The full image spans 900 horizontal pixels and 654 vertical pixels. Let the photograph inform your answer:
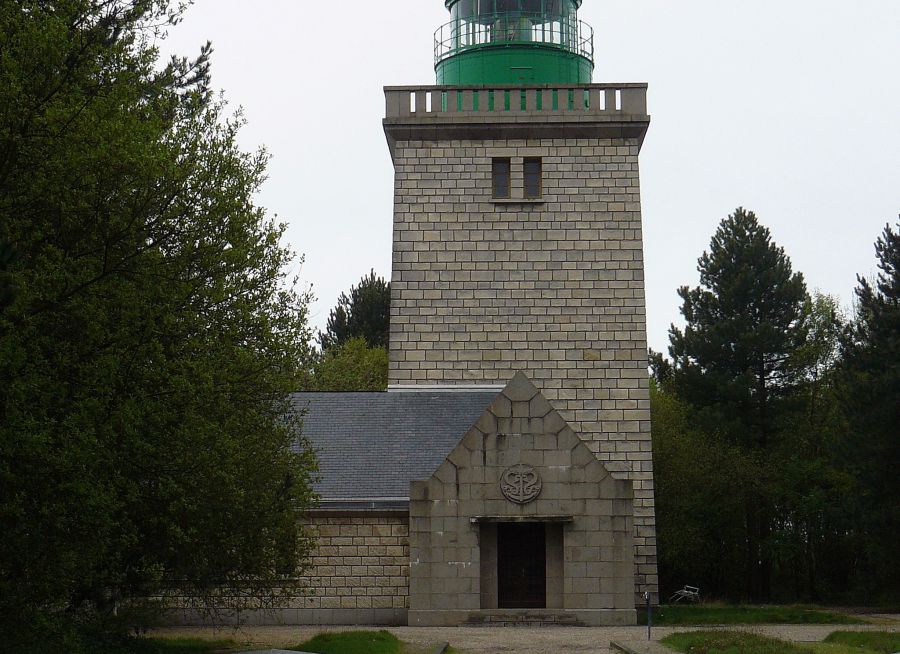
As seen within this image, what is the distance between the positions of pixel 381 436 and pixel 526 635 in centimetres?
625

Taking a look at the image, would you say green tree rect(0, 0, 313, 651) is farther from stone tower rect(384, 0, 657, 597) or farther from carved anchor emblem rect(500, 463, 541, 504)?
stone tower rect(384, 0, 657, 597)

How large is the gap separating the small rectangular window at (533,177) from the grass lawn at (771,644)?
11035 millimetres

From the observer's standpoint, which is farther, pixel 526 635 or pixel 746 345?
pixel 746 345

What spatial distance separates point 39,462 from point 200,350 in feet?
10.4

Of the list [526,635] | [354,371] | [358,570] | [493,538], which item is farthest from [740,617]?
[354,371]

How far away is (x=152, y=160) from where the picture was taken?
39.7 ft

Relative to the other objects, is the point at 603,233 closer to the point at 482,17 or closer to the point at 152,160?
the point at 482,17

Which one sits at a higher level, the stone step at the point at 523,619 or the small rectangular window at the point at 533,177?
the small rectangular window at the point at 533,177

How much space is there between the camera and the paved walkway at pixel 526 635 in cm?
1579

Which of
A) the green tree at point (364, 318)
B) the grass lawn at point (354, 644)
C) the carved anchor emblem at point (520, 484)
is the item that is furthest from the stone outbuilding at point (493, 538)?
the green tree at point (364, 318)

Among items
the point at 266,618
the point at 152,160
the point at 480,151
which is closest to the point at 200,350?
the point at 152,160

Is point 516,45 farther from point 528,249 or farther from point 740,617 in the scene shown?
point 740,617

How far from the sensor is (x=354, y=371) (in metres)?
43.8

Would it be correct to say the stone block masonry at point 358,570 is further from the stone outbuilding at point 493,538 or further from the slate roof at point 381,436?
the slate roof at point 381,436
